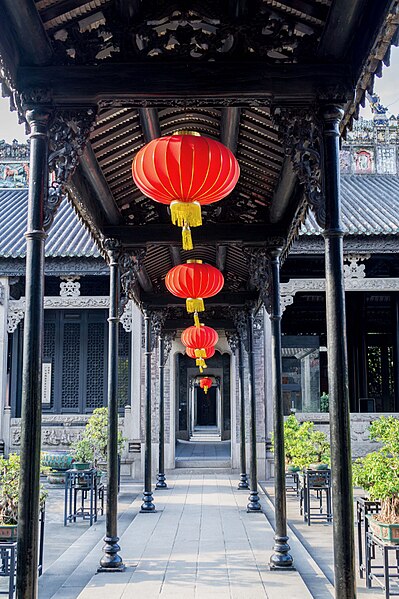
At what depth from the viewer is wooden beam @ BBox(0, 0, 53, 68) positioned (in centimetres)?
311

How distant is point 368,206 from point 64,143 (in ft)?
45.6

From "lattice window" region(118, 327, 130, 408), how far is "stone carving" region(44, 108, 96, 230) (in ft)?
39.1

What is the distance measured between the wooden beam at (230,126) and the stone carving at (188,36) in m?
0.94

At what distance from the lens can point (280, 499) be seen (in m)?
6.20

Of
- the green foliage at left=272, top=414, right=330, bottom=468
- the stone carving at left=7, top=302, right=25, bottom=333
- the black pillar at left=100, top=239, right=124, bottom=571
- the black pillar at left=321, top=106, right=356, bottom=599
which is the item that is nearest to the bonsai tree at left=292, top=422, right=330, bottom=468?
the green foliage at left=272, top=414, right=330, bottom=468

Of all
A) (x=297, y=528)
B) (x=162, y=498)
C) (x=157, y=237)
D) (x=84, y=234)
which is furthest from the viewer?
(x=84, y=234)

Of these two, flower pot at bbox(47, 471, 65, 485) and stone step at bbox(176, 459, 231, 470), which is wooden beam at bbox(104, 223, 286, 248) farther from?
stone step at bbox(176, 459, 231, 470)

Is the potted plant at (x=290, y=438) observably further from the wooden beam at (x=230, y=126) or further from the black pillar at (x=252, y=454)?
the wooden beam at (x=230, y=126)

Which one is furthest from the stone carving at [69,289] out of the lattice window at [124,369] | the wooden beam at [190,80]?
the wooden beam at [190,80]

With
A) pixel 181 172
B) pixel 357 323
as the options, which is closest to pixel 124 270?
pixel 181 172

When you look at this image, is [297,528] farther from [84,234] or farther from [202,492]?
[84,234]

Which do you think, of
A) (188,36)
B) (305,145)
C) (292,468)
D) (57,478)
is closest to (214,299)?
(292,468)

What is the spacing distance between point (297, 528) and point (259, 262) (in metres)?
4.05

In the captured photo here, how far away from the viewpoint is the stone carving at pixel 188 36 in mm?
3410
